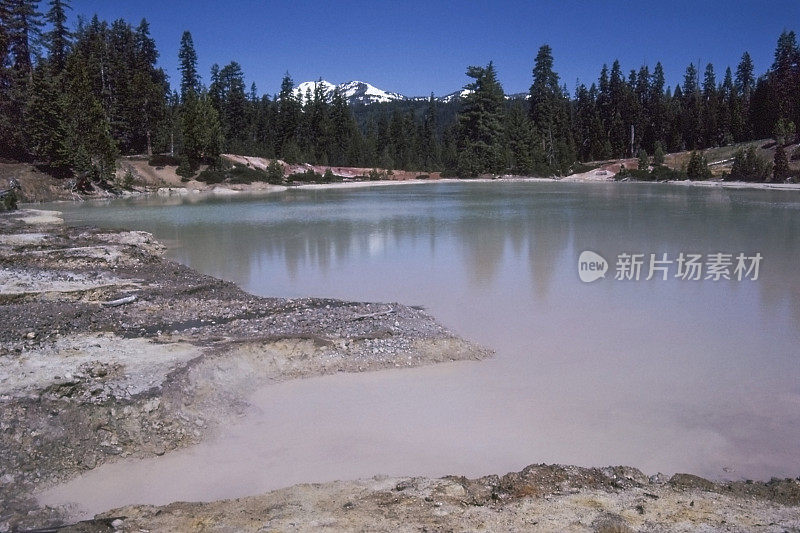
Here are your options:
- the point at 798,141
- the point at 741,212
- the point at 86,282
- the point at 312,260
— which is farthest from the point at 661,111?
the point at 86,282

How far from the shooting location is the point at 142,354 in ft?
21.8

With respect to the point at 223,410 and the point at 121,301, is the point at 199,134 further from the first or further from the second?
the point at 223,410

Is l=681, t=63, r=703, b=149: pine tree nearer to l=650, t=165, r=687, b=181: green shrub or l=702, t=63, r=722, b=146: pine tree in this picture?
l=702, t=63, r=722, b=146: pine tree

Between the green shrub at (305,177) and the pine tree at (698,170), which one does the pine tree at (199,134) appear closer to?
the green shrub at (305,177)

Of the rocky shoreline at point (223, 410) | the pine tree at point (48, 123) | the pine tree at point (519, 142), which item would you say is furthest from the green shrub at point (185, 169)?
the rocky shoreline at point (223, 410)

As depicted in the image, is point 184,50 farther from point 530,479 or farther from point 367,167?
point 530,479

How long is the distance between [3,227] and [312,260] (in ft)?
38.8

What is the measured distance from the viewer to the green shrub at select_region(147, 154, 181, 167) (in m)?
50.4

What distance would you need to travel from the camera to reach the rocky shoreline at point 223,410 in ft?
12.0

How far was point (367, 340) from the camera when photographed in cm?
746

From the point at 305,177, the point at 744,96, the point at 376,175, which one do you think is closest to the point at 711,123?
the point at 744,96

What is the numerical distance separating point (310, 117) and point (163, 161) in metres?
27.4

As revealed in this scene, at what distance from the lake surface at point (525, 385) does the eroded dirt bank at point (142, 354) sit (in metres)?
0.26

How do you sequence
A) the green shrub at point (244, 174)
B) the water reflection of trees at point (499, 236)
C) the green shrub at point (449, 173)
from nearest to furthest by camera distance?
the water reflection of trees at point (499, 236) < the green shrub at point (244, 174) < the green shrub at point (449, 173)
